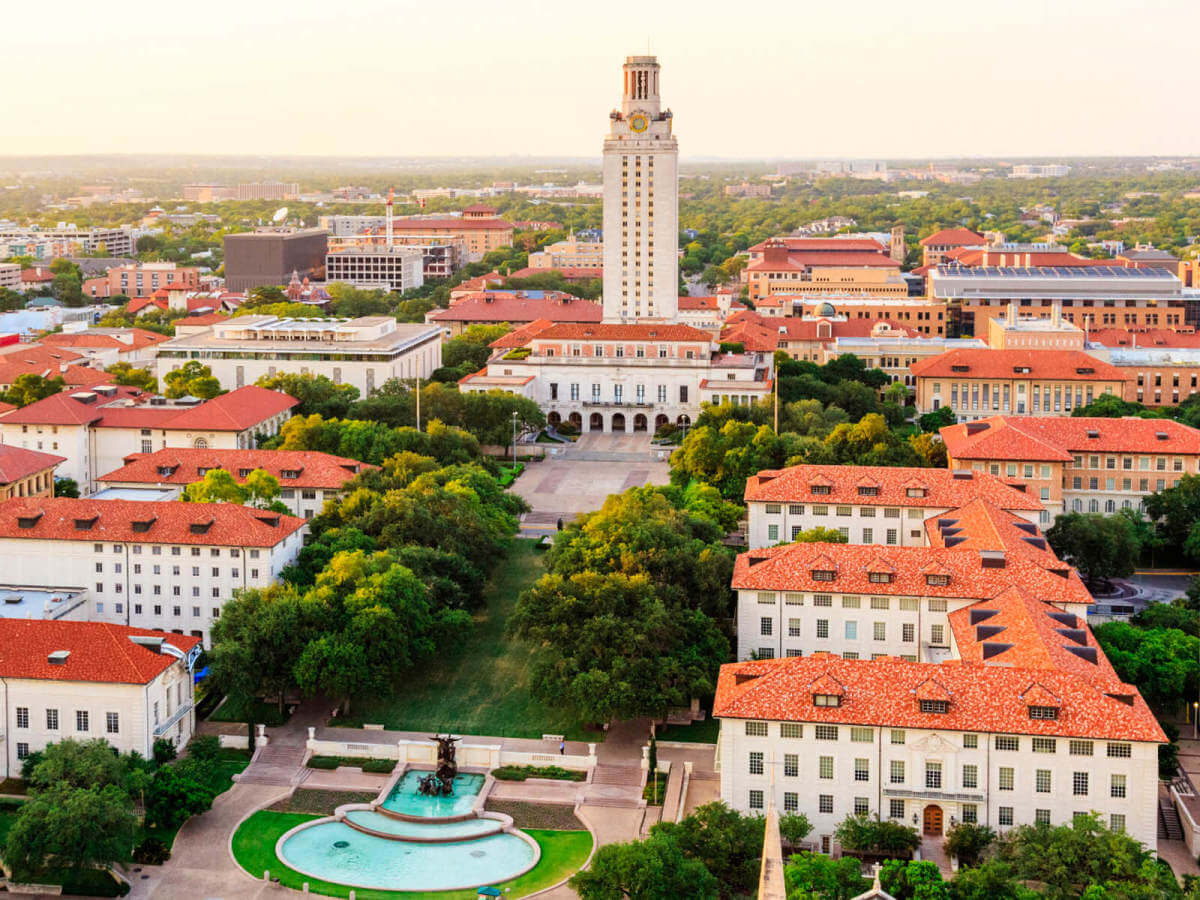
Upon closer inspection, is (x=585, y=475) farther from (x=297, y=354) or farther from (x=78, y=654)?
(x=78, y=654)

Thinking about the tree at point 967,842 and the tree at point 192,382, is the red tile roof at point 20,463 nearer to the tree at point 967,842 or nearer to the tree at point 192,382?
the tree at point 192,382

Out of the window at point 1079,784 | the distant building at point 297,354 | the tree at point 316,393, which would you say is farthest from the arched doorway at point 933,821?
the distant building at point 297,354

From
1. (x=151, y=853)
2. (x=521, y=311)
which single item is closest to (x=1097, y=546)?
(x=151, y=853)

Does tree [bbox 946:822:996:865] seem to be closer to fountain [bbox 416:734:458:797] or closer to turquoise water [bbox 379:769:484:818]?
turquoise water [bbox 379:769:484:818]

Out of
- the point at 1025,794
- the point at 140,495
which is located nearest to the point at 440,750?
the point at 1025,794

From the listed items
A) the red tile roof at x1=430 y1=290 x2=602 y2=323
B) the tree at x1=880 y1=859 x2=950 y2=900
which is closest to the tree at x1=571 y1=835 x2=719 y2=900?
the tree at x1=880 y1=859 x2=950 y2=900
